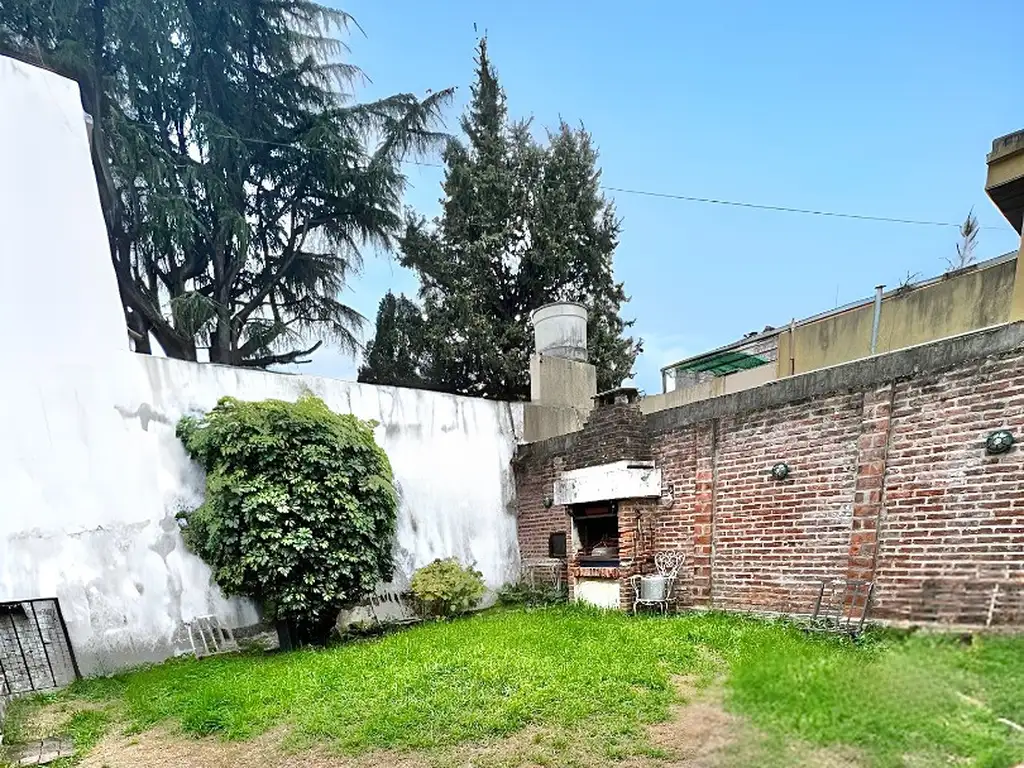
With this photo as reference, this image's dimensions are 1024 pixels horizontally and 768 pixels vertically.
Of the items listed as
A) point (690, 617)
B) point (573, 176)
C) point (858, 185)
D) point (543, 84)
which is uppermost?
point (573, 176)

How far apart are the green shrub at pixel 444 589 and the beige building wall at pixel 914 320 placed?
5.08 m

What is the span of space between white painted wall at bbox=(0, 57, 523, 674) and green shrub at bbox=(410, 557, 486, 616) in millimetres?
2036

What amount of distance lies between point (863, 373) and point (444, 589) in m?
5.36

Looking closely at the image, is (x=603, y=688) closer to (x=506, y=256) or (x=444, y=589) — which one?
(x=444, y=589)

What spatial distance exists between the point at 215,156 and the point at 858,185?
1109 centimetres

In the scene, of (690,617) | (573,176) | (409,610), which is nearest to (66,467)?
(409,610)

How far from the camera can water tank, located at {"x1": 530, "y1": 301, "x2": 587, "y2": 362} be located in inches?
400

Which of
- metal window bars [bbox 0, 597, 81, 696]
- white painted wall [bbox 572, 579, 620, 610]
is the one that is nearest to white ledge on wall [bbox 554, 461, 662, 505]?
white painted wall [bbox 572, 579, 620, 610]

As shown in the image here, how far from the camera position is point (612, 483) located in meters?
6.58

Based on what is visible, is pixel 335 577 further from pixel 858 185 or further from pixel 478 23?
pixel 478 23

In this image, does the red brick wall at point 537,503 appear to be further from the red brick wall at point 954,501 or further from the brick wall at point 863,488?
the red brick wall at point 954,501

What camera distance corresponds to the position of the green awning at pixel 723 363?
10328 mm

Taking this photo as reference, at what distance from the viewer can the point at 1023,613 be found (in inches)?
122

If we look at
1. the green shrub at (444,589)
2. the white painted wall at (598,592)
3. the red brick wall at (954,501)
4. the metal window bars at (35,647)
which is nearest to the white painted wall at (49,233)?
the metal window bars at (35,647)
